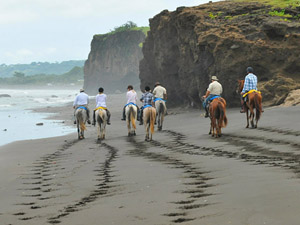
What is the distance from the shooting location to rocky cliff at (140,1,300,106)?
23.9 meters

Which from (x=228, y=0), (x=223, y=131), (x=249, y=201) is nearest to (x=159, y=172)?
(x=249, y=201)

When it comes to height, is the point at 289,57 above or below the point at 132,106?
above

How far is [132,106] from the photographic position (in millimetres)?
17609

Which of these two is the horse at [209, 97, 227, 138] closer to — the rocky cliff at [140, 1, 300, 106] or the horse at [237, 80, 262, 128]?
the horse at [237, 80, 262, 128]

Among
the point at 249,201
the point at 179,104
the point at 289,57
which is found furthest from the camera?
the point at 179,104

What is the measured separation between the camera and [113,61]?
10481cm

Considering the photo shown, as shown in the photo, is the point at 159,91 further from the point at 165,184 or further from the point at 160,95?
the point at 165,184

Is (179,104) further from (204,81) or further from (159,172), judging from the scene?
(159,172)

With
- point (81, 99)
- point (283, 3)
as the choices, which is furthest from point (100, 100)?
point (283, 3)

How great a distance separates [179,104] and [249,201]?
94.6 feet

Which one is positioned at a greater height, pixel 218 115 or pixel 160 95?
pixel 160 95

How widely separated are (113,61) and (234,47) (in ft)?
267

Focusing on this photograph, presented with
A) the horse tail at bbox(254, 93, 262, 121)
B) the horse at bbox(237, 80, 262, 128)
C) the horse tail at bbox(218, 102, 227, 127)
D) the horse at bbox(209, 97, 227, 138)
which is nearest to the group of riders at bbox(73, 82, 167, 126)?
the horse at bbox(209, 97, 227, 138)

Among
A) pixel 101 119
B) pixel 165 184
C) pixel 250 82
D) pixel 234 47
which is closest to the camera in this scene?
pixel 165 184
